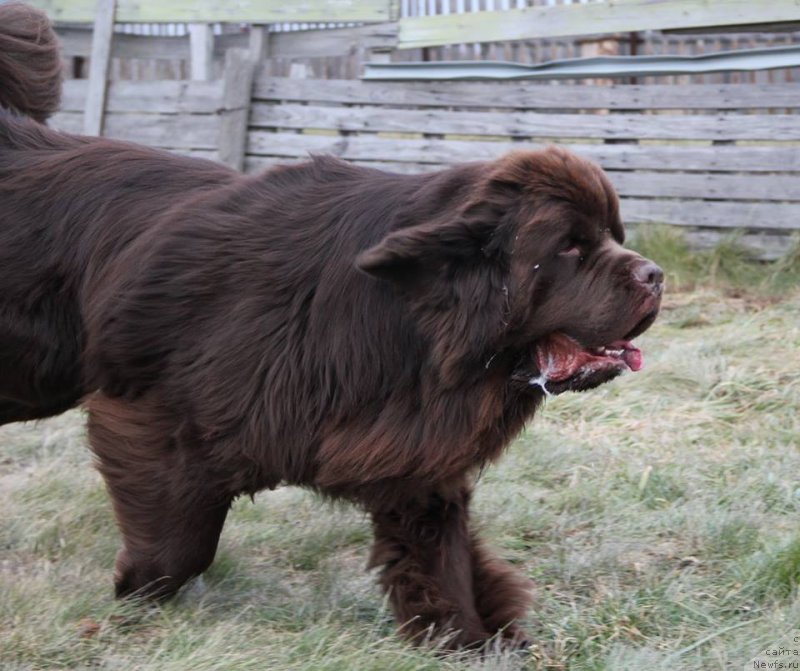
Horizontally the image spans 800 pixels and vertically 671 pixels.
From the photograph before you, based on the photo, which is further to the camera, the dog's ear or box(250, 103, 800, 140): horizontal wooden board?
box(250, 103, 800, 140): horizontal wooden board

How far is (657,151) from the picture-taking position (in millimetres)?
9156

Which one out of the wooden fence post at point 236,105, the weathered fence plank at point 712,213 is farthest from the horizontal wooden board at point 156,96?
the weathered fence plank at point 712,213

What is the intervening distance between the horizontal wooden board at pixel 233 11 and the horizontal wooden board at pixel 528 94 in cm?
84

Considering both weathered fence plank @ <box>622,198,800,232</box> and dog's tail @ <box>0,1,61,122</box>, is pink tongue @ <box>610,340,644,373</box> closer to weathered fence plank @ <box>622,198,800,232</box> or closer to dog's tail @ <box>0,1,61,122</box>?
dog's tail @ <box>0,1,61,122</box>

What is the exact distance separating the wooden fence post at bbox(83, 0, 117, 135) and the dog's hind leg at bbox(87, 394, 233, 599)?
8.50 meters

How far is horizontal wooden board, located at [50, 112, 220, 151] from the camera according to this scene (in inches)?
439

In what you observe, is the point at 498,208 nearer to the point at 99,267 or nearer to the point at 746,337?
the point at 99,267

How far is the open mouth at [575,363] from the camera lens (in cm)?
335

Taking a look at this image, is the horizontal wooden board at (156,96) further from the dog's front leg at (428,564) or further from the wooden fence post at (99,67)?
the dog's front leg at (428,564)

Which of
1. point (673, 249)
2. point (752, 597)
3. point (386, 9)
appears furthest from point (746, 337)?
point (386, 9)

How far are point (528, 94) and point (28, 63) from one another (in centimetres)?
560

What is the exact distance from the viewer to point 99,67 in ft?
38.9

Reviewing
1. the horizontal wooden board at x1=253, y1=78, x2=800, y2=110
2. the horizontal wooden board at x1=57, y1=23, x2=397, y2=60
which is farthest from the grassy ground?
the horizontal wooden board at x1=57, y1=23, x2=397, y2=60

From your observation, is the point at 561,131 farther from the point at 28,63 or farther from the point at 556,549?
the point at 556,549
